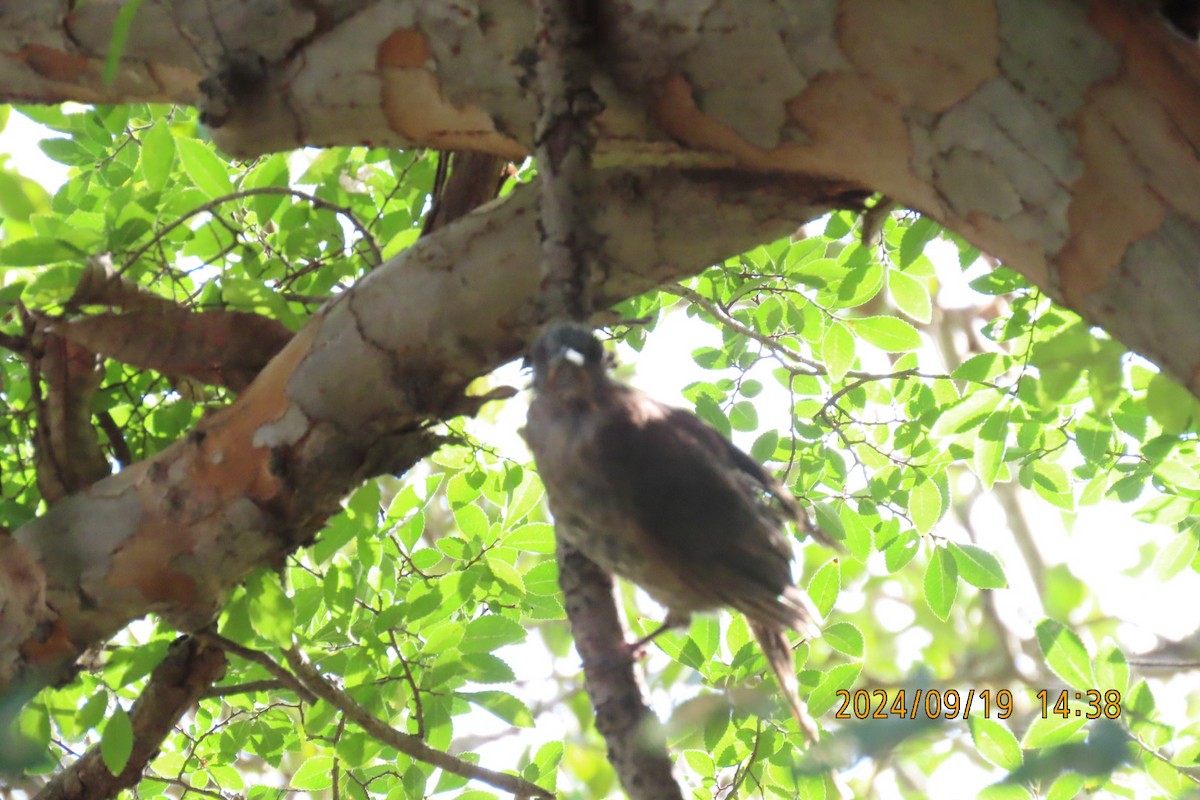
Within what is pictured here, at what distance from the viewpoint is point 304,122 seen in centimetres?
171

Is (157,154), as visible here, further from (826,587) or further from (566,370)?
(826,587)

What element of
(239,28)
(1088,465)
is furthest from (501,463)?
(1088,465)

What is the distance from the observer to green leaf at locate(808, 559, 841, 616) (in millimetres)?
2275

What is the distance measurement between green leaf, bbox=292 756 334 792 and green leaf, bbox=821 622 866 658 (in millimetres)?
1203

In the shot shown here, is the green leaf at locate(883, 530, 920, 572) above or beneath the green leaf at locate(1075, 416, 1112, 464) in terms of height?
beneath

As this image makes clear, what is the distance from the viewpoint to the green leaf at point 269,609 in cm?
196

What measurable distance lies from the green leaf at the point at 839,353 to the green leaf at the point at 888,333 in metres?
0.05

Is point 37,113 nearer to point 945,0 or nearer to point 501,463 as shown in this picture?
point 501,463

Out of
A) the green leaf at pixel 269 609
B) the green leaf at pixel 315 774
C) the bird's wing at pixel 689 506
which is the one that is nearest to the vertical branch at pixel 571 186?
the bird's wing at pixel 689 506

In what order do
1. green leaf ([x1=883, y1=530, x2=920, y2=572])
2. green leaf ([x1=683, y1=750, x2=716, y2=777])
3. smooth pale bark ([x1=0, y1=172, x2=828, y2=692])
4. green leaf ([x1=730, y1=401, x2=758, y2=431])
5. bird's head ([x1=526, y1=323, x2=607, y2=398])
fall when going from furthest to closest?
green leaf ([x1=730, y1=401, x2=758, y2=431]), green leaf ([x1=883, y1=530, x2=920, y2=572]), green leaf ([x1=683, y1=750, x2=716, y2=777]), smooth pale bark ([x1=0, y1=172, x2=828, y2=692]), bird's head ([x1=526, y1=323, x2=607, y2=398])

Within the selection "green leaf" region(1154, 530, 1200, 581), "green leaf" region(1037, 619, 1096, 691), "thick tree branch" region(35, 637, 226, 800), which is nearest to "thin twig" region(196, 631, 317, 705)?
"thick tree branch" region(35, 637, 226, 800)

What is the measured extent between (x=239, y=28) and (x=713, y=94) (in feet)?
2.79

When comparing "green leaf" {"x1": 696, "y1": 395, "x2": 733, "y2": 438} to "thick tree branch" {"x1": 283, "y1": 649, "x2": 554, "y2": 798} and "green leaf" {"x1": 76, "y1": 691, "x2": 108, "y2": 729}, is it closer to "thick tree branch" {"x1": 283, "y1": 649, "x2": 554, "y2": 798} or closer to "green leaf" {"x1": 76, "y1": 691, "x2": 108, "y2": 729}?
"thick tree branch" {"x1": 283, "y1": 649, "x2": 554, "y2": 798}
